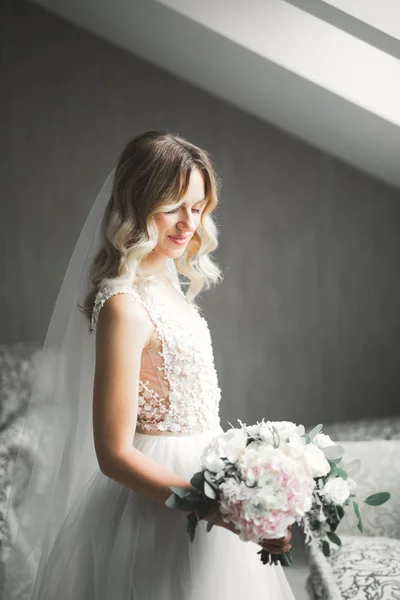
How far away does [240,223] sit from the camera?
11.2 feet

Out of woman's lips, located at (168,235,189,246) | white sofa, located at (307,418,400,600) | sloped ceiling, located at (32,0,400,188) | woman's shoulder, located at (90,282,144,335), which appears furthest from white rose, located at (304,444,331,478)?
sloped ceiling, located at (32,0,400,188)

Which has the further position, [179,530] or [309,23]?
[309,23]

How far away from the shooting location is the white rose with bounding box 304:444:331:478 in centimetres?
120

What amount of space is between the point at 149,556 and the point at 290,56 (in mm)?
1843

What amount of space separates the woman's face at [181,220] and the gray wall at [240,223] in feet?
6.24

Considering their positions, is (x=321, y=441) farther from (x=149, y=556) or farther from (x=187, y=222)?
(x=187, y=222)

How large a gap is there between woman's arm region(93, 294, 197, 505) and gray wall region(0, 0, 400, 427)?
2.10 metres

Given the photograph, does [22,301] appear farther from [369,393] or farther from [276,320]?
[369,393]

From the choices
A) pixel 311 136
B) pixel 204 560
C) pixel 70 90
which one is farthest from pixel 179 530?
pixel 70 90

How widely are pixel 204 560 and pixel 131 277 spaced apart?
24.8 inches

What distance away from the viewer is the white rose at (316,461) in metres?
1.20

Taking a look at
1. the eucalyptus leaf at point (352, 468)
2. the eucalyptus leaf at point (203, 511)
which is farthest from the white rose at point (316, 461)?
the eucalyptus leaf at point (203, 511)

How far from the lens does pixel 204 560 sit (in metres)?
1.32

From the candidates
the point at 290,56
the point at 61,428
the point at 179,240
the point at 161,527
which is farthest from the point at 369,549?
the point at 290,56
